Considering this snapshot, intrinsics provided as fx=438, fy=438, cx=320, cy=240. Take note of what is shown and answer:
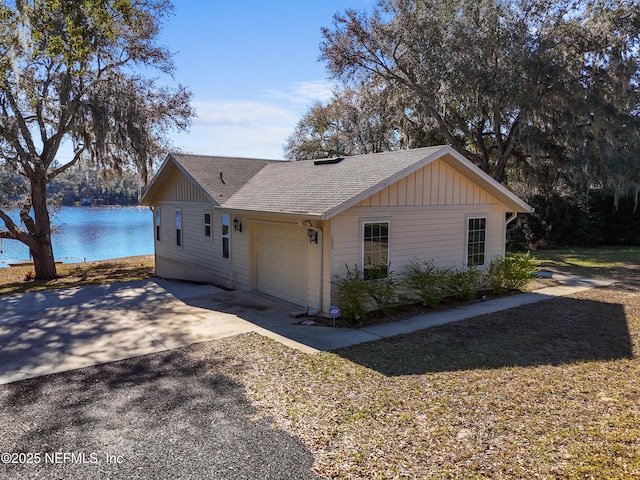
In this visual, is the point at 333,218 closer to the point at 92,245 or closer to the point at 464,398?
the point at 464,398

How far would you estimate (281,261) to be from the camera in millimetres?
9711

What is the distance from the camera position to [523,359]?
606 cm

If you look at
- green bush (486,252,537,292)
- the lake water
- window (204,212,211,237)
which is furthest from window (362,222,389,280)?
the lake water

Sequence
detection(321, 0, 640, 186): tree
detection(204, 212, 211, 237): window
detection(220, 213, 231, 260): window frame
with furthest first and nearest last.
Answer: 1. detection(321, 0, 640, 186): tree
2. detection(204, 212, 211, 237): window
3. detection(220, 213, 231, 260): window frame

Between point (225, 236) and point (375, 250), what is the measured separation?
4538 mm

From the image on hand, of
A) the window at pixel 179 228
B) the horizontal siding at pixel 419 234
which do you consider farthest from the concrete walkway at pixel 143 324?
the window at pixel 179 228

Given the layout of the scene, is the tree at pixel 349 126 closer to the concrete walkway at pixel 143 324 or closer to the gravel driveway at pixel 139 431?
the concrete walkway at pixel 143 324

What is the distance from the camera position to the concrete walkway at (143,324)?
6.38 m

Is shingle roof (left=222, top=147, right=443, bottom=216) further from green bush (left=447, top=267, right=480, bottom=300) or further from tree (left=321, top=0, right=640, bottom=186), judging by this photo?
→ tree (left=321, top=0, right=640, bottom=186)

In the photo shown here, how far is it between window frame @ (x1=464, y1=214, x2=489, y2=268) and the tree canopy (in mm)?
7008

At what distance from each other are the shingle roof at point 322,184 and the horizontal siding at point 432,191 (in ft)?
1.24

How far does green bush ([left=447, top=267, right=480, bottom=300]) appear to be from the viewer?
973 cm

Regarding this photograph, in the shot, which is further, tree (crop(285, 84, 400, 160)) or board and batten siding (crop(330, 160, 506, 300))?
tree (crop(285, 84, 400, 160))

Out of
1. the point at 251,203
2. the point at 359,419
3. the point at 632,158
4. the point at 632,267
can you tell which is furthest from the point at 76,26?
the point at 632,158
